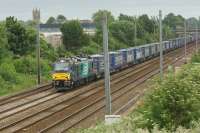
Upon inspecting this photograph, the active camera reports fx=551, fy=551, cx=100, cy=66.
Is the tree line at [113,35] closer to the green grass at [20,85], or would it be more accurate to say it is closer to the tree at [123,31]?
the tree at [123,31]

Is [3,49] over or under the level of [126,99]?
over

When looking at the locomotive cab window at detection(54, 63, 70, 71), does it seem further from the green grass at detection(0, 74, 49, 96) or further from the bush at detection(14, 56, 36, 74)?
the bush at detection(14, 56, 36, 74)

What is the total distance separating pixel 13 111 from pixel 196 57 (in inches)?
831

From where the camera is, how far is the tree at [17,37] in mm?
69625

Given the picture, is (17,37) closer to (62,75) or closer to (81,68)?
(81,68)

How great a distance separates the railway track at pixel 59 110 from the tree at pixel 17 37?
17.8m

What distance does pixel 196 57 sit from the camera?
52688 millimetres


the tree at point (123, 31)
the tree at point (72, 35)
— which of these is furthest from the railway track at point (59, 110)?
the tree at point (123, 31)

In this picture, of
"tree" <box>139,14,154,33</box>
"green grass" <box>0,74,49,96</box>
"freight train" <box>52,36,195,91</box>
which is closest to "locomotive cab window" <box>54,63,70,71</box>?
"freight train" <box>52,36,195,91</box>

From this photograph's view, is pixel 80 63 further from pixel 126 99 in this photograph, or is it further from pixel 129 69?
pixel 129 69

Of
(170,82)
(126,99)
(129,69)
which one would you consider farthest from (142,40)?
(170,82)

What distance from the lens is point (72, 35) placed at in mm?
93188

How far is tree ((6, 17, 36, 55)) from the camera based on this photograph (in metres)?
69.6

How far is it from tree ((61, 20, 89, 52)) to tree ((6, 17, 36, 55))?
20425 millimetres
